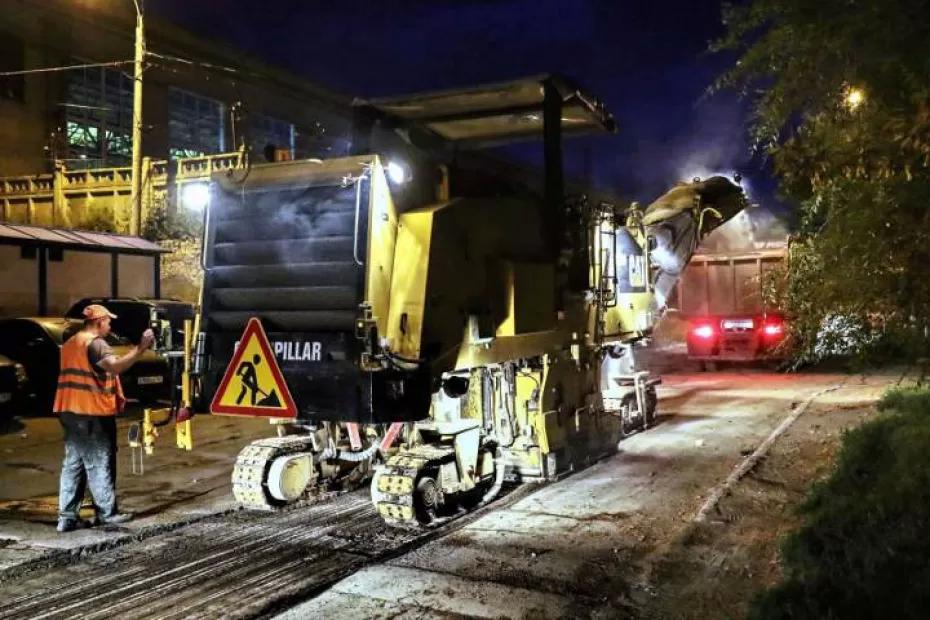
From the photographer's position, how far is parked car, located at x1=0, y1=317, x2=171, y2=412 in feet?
41.6

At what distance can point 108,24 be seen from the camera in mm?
32250

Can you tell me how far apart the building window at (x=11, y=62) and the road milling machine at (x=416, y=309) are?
2728 centimetres

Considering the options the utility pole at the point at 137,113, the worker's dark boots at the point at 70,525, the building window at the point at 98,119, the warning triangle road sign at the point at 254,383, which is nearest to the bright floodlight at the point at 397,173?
the warning triangle road sign at the point at 254,383

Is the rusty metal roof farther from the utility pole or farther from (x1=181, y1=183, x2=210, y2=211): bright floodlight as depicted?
(x1=181, y1=183, x2=210, y2=211): bright floodlight

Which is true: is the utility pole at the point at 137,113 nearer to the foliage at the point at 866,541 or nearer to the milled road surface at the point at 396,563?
the milled road surface at the point at 396,563

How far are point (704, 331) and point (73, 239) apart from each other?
1433 cm

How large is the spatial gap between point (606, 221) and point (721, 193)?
4188 mm

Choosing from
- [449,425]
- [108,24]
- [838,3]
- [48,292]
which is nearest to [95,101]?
[108,24]

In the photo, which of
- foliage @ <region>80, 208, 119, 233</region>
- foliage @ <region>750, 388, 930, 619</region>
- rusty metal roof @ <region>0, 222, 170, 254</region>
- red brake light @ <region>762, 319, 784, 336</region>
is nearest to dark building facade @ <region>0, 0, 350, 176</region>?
foliage @ <region>80, 208, 119, 233</region>

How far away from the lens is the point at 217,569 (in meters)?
5.66

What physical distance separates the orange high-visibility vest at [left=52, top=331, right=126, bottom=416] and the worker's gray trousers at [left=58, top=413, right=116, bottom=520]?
0.22 ft

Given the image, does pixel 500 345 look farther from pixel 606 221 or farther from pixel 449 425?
pixel 606 221

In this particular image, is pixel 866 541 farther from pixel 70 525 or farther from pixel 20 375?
pixel 20 375

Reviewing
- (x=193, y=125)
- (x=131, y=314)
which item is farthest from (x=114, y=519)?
(x=193, y=125)
